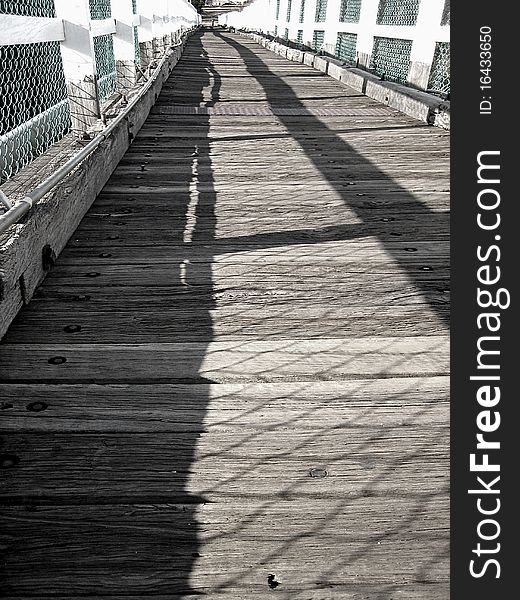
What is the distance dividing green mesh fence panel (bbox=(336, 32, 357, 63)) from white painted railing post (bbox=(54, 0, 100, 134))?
10.5 meters

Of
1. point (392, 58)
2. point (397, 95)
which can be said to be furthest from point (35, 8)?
point (392, 58)

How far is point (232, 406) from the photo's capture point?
1739mm

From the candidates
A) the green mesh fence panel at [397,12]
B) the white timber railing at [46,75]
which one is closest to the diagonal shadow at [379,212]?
the white timber railing at [46,75]

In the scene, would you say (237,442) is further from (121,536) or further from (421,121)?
(421,121)

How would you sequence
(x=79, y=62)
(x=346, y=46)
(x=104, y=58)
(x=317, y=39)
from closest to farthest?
(x=79, y=62), (x=104, y=58), (x=346, y=46), (x=317, y=39)

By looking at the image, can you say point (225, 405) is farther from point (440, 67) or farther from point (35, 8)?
point (440, 67)

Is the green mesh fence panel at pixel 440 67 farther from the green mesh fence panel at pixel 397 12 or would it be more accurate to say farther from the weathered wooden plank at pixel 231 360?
the weathered wooden plank at pixel 231 360

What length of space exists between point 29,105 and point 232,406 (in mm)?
3416

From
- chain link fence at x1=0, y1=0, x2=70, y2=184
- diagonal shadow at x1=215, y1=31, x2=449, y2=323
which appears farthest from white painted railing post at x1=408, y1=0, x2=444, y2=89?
chain link fence at x1=0, y1=0, x2=70, y2=184

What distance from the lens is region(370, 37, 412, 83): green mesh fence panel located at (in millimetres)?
9594

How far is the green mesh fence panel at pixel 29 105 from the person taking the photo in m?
3.56

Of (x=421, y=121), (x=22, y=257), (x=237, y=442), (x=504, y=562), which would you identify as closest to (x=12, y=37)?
(x=22, y=257)

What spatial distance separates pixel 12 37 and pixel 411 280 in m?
2.29

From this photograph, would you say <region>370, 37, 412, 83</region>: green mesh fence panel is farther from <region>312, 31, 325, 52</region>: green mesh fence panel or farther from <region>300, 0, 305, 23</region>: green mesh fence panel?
<region>300, 0, 305, 23</region>: green mesh fence panel
